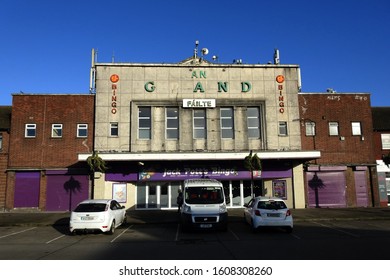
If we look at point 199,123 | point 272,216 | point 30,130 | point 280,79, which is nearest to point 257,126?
point 280,79

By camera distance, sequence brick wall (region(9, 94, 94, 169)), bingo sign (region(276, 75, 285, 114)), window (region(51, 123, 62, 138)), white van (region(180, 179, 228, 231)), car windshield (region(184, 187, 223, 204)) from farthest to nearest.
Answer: bingo sign (region(276, 75, 285, 114)) → window (region(51, 123, 62, 138)) → brick wall (region(9, 94, 94, 169)) → car windshield (region(184, 187, 223, 204)) → white van (region(180, 179, 228, 231))

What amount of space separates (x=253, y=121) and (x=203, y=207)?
1297 cm

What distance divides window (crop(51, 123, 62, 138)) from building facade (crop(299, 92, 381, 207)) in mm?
18287

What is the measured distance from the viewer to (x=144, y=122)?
26391mm

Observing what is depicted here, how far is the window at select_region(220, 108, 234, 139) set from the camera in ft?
87.0

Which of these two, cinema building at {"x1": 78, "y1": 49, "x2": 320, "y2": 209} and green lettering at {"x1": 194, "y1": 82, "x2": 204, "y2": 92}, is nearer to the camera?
cinema building at {"x1": 78, "y1": 49, "x2": 320, "y2": 209}

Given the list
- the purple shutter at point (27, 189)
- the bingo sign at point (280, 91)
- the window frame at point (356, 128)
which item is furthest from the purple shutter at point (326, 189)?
the purple shutter at point (27, 189)

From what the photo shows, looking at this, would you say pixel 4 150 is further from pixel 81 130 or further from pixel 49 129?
pixel 81 130

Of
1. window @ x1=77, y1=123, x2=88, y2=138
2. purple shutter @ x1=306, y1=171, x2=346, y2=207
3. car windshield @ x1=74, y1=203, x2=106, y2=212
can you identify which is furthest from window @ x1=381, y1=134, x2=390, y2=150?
car windshield @ x1=74, y1=203, x2=106, y2=212

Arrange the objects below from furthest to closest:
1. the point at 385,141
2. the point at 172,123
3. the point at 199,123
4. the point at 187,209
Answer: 1. the point at 385,141
2. the point at 199,123
3. the point at 172,123
4. the point at 187,209

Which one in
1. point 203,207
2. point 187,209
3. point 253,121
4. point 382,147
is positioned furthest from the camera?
point 382,147

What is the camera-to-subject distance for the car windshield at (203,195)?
1606 centimetres

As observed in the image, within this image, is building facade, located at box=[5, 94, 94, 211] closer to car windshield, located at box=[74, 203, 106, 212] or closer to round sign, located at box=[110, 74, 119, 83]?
round sign, located at box=[110, 74, 119, 83]

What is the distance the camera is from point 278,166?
26359 millimetres
